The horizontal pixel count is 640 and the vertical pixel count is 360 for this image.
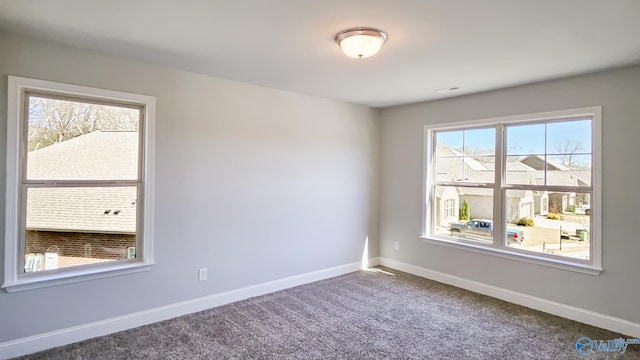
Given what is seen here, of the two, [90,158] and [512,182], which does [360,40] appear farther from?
[512,182]

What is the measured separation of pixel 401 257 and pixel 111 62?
4082mm

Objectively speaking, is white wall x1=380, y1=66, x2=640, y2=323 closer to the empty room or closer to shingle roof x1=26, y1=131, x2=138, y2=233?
the empty room

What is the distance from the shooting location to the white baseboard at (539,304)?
121 inches

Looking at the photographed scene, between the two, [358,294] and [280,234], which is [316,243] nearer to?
[280,234]

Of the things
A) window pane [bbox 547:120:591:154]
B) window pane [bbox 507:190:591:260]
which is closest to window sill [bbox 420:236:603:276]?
window pane [bbox 507:190:591:260]

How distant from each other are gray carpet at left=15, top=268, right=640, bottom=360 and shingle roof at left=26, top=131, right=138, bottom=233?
Result: 0.94 meters

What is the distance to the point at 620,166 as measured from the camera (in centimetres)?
310

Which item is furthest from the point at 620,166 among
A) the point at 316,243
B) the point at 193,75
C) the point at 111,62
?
the point at 111,62

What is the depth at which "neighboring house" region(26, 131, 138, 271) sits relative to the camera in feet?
8.96

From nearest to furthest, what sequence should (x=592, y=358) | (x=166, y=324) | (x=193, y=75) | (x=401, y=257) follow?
(x=592, y=358) < (x=166, y=324) < (x=193, y=75) < (x=401, y=257)

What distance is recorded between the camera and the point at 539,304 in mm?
3572

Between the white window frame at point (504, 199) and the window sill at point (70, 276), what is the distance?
3.38 m

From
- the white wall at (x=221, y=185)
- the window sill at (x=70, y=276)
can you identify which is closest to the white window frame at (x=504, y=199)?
the white wall at (x=221, y=185)

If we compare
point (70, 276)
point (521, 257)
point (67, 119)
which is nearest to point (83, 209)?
point (70, 276)
